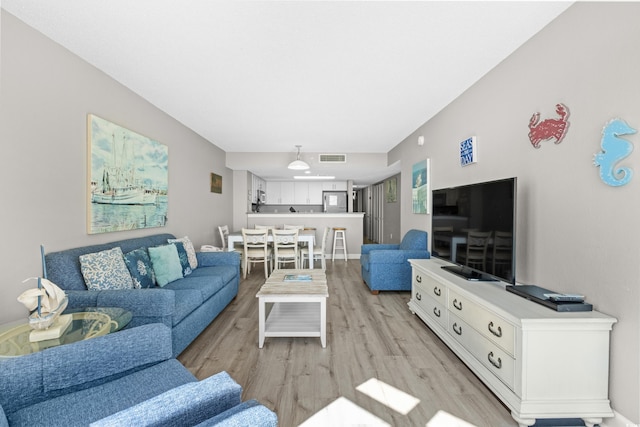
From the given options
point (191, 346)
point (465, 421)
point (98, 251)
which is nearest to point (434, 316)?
point (465, 421)

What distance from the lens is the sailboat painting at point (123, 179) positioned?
2377mm

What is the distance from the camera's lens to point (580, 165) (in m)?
1.67

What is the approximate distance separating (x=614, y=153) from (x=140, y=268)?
3.46 metres

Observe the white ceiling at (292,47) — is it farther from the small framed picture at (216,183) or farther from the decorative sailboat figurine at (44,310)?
the small framed picture at (216,183)

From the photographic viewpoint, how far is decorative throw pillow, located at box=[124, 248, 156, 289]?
240 centimetres

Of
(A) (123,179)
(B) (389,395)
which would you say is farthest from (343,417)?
(A) (123,179)

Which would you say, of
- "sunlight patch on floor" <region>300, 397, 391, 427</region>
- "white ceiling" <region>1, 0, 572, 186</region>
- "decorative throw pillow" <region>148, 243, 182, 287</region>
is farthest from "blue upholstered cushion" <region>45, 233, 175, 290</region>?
"sunlight patch on floor" <region>300, 397, 391, 427</region>

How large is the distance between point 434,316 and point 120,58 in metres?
3.59

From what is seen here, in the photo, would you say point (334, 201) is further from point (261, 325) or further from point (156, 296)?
point (156, 296)

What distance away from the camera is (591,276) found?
159 centimetres

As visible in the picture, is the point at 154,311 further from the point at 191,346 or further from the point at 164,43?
the point at 164,43

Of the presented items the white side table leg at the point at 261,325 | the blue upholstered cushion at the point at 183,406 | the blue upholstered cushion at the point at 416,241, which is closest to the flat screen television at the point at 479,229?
the blue upholstered cushion at the point at 416,241

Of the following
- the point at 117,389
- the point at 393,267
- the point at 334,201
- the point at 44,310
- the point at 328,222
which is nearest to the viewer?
the point at 117,389

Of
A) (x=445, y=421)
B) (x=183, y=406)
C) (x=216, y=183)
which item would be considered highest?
(x=216, y=183)
